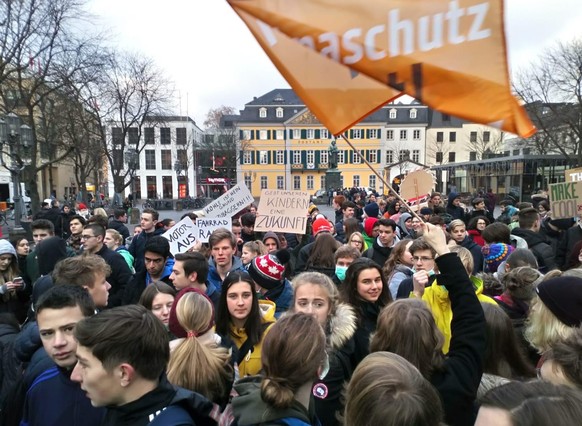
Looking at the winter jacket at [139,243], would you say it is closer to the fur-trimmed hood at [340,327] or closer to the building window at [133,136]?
the fur-trimmed hood at [340,327]

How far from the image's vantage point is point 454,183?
4584cm

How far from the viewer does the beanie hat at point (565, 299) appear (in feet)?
7.27

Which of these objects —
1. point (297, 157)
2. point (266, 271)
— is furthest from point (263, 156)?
point (266, 271)

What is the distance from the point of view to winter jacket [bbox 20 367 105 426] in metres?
1.93

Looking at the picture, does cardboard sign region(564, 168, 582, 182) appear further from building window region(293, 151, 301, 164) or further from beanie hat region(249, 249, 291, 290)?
building window region(293, 151, 301, 164)

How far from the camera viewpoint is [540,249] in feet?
18.8

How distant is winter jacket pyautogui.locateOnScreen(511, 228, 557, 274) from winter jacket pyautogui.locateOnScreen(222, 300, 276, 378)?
4.09 metres

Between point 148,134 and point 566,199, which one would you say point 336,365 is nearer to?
point 566,199

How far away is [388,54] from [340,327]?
168cm

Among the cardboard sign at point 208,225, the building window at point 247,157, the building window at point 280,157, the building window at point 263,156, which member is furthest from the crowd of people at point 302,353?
the building window at point 263,156

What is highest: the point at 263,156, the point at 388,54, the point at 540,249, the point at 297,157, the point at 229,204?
the point at 263,156

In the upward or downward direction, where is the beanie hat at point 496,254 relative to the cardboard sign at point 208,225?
downward

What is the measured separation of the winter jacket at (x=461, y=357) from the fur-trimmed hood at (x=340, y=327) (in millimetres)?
659

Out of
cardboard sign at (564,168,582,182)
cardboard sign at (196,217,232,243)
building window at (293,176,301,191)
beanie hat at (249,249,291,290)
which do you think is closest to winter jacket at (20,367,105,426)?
beanie hat at (249,249,291,290)
